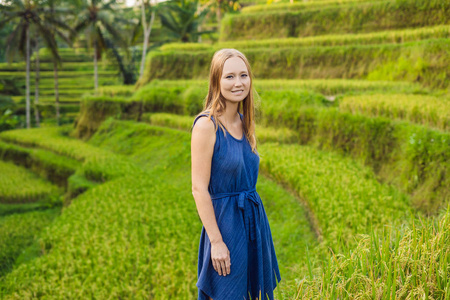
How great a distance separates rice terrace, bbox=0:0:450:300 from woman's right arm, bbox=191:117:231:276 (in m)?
0.34

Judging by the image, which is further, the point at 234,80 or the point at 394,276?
the point at 234,80

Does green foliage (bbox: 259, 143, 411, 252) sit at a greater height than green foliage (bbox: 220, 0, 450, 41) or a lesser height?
lesser

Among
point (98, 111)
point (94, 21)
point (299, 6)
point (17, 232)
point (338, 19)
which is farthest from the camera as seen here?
point (94, 21)

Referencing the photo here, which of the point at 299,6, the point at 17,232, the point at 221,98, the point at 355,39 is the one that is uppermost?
the point at 299,6

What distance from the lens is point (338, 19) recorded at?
9.04 meters

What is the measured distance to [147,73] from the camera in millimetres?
12234

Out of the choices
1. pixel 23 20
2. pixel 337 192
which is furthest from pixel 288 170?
pixel 23 20

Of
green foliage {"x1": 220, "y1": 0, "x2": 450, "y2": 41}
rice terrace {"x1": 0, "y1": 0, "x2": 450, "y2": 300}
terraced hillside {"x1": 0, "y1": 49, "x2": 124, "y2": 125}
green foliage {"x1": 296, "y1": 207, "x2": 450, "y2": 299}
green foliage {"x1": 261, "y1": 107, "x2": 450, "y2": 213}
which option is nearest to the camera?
green foliage {"x1": 296, "y1": 207, "x2": 450, "y2": 299}

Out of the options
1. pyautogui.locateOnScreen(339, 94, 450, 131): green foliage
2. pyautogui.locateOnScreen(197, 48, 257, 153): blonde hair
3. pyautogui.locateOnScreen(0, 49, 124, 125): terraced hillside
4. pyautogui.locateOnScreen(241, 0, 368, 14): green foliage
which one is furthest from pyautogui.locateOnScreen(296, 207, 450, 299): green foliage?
pyautogui.locateOnScreen(0, 49, 124, 125): terraced hillside

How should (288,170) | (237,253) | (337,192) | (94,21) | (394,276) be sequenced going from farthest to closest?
(94,21), (288,170), (337,192), (237,253), (394,276)

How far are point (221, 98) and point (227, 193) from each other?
393 mm

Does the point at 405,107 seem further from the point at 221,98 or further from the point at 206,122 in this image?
the point at 206,122

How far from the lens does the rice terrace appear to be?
253 centimetres

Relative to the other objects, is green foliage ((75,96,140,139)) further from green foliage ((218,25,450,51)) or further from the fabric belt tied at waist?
the fabric belt tied at waist
